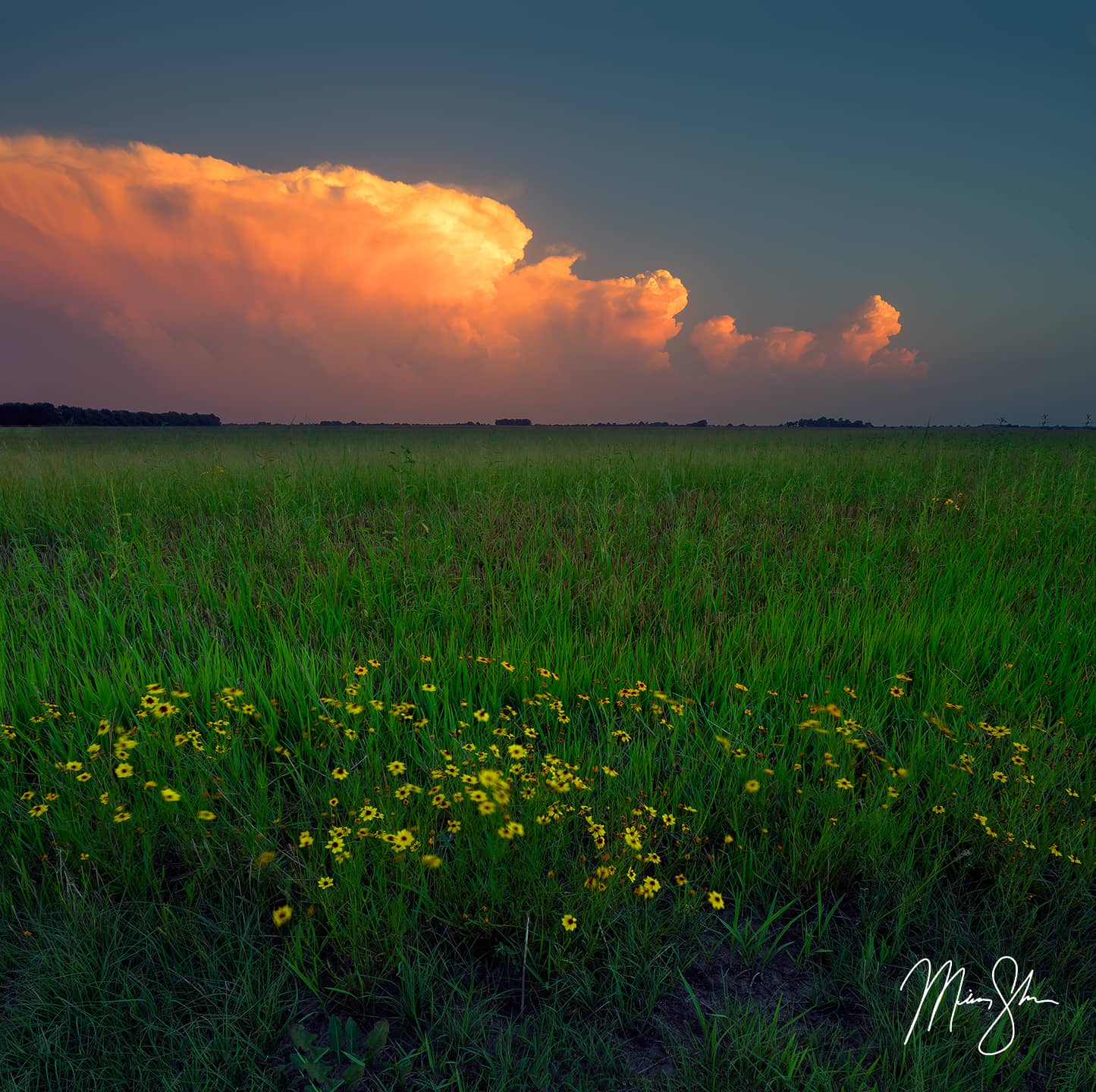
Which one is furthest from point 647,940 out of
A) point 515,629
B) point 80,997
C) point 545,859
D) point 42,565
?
point 42,565

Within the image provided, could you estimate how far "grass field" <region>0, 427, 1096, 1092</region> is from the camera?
5.97ft

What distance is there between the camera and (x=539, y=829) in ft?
7.59

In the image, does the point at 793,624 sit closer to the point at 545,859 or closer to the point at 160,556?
the point at 545,859

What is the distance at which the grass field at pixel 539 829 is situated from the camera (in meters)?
1.82

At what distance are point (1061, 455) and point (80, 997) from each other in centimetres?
2085

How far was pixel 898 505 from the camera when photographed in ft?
26.4
